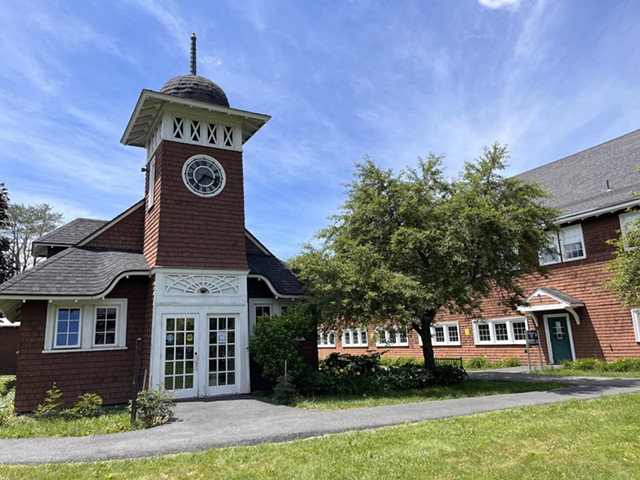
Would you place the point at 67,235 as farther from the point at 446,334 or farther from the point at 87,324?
the point at 446,334

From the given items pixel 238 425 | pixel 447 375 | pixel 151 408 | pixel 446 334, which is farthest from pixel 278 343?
pixel 446 334

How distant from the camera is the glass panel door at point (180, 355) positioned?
39.7ft

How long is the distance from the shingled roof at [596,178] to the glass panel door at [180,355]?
14485 mm

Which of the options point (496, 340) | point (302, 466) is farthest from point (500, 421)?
point (496, 340)

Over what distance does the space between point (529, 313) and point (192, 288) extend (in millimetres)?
15232

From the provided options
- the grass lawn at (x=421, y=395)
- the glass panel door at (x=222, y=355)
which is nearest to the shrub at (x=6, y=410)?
the glass panel door at (x=222, y=355)

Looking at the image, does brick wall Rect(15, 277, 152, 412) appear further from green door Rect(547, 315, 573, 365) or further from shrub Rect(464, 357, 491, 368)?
green door Rect(547, 315, 573, 365)

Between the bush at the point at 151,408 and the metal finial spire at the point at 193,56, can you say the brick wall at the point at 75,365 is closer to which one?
the bush at the point at 151,408

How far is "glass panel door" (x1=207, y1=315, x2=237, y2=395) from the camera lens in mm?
12688

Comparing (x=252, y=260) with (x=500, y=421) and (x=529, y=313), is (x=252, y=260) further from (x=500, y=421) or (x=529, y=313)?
(x=529, y=313)

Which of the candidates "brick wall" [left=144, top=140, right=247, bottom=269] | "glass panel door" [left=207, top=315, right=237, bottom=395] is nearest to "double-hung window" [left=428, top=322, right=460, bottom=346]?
"glass panel door" [left=207, top=315, right=237, bottom=395]

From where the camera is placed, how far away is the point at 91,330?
12461 millimetres

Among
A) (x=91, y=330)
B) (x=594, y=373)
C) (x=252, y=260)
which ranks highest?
(x=252, y=260)

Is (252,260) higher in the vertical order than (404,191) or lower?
lower
